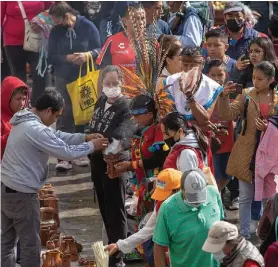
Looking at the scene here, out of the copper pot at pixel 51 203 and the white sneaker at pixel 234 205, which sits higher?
the copper pot at pixel 51 203

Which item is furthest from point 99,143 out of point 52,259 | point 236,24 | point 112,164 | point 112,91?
point 236,24

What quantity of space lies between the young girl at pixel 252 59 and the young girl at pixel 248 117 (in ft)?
1.06

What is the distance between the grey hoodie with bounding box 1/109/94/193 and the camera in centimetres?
715

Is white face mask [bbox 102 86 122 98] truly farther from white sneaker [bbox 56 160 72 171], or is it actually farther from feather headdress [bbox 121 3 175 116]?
white sneaker [bbox 56 160 72 171]

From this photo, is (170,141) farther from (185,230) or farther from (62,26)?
(62,26)

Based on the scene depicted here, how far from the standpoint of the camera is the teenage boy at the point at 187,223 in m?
5.98

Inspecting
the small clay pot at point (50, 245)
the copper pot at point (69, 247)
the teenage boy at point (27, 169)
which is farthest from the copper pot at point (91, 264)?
the teenage boy at point (27, 169)

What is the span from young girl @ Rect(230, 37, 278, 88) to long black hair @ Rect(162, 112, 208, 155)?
1.61 metres

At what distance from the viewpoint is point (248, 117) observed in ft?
27.3

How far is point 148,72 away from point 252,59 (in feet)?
4.60

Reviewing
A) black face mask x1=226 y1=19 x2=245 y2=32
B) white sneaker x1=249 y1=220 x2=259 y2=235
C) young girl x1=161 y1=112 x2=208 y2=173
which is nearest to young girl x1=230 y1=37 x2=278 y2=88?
black face mask x1=226 y1=19 x2=245 y2=32

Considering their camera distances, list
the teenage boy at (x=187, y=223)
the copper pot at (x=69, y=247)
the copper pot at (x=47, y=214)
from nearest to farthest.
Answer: the teenage boy at (x=187, y=223), the copper pot at (x=69, y=247), the copper pot at (x=47, y=214)

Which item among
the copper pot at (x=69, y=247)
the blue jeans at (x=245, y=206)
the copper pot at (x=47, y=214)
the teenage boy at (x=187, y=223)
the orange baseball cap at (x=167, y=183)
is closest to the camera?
the teenage boy at (x=187, y=223)

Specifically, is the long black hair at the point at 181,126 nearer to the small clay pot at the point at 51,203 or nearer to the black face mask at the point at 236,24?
the small clay pot at the point at 51,203
